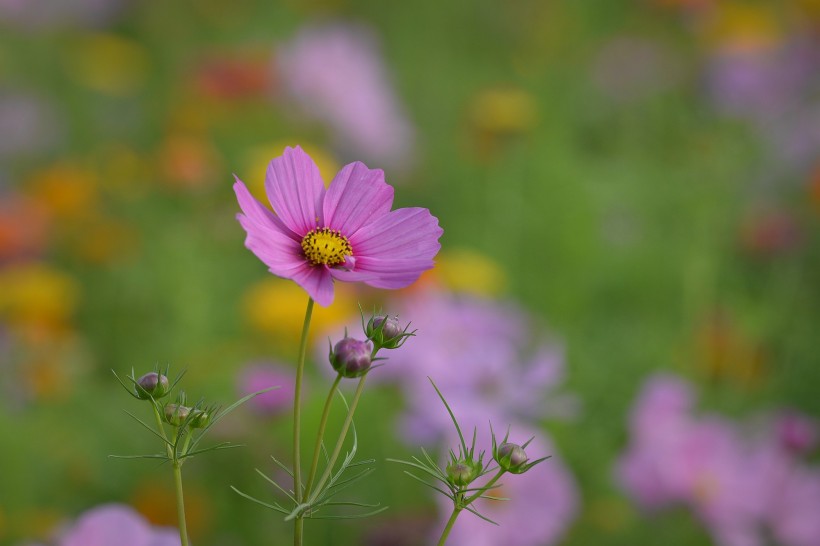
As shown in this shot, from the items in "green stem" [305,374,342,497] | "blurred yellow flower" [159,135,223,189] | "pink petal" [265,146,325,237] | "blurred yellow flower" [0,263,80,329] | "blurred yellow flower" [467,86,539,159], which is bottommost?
"green stem" [305,374,342,497]

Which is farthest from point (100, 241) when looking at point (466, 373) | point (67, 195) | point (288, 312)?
point (466, 373)

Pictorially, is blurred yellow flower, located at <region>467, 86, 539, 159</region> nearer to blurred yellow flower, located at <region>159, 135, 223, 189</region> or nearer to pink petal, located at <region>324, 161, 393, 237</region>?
blurred yellow flower, located at <region>159, 135, 223, 189</region>

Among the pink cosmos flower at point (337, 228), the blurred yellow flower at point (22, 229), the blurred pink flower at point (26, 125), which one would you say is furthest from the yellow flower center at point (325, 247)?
the blurred pink flower at point (26, 125)

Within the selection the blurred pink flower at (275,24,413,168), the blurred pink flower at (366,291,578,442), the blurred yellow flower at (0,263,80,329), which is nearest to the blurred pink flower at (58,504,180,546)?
the blurred pink flower at (366,291,578,442)

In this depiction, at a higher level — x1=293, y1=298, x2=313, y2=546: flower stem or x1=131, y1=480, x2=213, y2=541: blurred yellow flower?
x1=131, y1=480, x2=213, y2=541: blurred yellow flower

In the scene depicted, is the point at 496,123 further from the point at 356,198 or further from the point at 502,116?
the point at 356,198

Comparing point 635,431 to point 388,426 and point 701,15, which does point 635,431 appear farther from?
point 701,15

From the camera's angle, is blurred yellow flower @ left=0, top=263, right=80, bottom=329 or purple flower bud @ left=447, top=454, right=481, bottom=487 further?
blurred yellow flower @ left=0, top=263, right=80, bottom=329

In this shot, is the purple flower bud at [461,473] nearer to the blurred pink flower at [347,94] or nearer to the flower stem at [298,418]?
the flower stem at [298,418]
